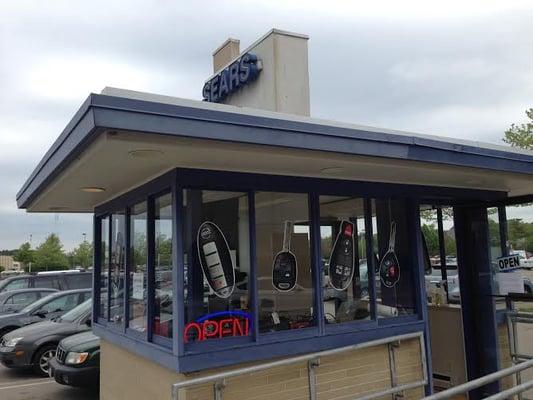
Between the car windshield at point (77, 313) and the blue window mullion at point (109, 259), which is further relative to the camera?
the car windshield at point (77, 313)

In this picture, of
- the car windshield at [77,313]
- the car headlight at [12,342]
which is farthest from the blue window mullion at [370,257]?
the car headlight at [12,342]

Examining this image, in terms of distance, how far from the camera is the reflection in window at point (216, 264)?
417 cm

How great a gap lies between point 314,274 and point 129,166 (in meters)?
1.86

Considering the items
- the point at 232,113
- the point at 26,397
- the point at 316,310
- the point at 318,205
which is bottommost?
the point at 26,397

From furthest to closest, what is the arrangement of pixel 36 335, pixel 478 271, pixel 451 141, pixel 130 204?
pixel 36 335 → pixel 478 271 → pixel 130 204 → pixel 451 141

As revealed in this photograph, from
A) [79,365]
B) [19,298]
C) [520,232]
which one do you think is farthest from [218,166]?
[19,298]

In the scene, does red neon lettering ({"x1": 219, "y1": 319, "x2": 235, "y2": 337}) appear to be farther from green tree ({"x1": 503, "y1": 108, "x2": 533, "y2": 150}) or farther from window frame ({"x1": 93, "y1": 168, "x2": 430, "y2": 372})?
green tree ({"x1": 503, "y1": 108, "x2": 533, "y2": 150})

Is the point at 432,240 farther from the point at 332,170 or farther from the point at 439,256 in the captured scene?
the point at 332,170

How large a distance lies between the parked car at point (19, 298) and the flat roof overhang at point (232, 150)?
8.84m

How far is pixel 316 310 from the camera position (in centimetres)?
469

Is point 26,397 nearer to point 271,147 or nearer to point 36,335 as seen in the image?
point 36,335

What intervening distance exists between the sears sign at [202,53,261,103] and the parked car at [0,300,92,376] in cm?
442

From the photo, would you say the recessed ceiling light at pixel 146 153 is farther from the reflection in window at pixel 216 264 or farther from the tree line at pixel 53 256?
the tree line at pixel 53 256

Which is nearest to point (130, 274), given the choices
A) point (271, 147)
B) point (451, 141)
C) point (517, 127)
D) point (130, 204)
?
point (130, 204)
